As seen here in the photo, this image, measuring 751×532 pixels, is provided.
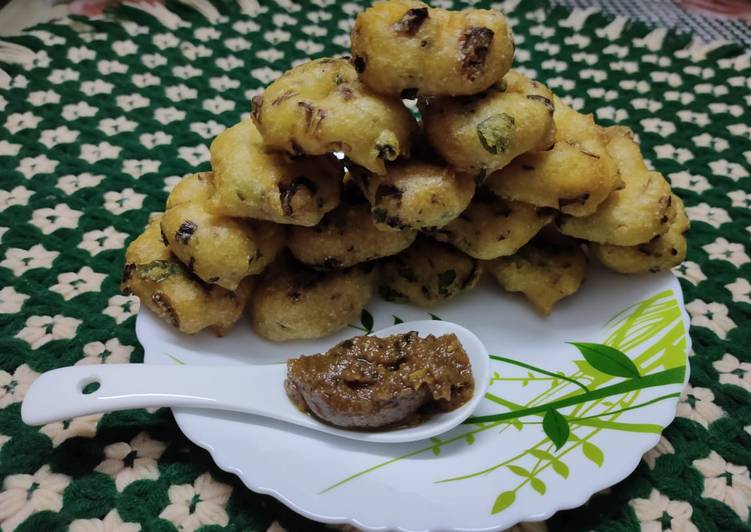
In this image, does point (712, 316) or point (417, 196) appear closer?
point (417, 196)

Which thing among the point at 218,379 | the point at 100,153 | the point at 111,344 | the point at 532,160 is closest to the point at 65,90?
the point at 100,153

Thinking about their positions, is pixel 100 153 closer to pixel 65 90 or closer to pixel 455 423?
pixel 65 90

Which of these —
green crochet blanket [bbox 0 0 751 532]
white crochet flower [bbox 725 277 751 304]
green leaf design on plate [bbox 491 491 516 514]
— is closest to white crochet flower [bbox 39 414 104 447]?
green crochet blanket [bbox 0 0 751 532]

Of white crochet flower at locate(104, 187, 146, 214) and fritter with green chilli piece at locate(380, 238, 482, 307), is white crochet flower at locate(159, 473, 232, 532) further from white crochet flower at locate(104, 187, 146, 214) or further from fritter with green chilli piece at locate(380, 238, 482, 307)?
white crochet flower at locate(104, 187, 146, 214)

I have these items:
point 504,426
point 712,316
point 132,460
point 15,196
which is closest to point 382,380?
point 504,426

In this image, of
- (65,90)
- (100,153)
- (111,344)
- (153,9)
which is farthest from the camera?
(153,9)

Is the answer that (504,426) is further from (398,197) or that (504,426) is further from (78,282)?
(78,282)
